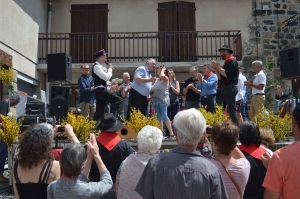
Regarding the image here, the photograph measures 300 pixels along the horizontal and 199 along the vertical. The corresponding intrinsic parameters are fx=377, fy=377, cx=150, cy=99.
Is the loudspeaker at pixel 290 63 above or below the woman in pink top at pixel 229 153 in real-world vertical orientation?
above

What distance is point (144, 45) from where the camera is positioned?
1351 centimetres

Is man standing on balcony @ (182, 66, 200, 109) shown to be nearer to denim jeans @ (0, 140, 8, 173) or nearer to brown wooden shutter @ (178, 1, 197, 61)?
denim jeans @ (0, 140, 8, 173)

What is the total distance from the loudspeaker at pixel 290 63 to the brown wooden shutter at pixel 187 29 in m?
5.40

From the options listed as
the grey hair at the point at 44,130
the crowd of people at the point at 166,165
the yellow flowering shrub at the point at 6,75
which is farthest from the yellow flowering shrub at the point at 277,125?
the yellow flowering shrub at the point at 6,75

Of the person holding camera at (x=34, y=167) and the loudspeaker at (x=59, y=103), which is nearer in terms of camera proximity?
the person holding camera at (x=34, y=167)

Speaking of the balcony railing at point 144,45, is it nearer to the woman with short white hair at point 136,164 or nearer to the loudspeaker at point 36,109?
the loudspeaker at point 36,109

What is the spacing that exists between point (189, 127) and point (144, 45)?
11.4 m

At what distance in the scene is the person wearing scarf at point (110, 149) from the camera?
3775mm

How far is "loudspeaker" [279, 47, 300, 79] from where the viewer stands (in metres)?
7.55

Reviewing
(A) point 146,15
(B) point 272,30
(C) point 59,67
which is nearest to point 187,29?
(A) point 146,15

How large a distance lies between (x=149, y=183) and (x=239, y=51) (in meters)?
11.4

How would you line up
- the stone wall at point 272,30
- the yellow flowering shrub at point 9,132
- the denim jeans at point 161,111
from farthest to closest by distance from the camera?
1. the stone wall at point 272,30
2. the denim jeans at point 161,111
3. the yellow flowering shrub at point 9,132

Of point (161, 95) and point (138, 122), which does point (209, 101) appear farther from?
point (138, 122)

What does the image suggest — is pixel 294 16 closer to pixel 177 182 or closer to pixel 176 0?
pixel 176 0
